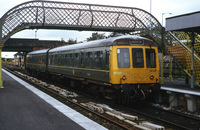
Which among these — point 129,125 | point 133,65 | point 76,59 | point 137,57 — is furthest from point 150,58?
point 76,59

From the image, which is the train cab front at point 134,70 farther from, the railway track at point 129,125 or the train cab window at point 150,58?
the railway track at point 129,125

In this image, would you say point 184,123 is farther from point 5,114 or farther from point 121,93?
point 5,114

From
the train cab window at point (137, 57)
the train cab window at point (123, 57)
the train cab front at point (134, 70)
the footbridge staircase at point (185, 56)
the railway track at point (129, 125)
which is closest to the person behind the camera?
the railway track at point (129, 125)

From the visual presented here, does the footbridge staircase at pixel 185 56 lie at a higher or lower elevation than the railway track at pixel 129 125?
higher

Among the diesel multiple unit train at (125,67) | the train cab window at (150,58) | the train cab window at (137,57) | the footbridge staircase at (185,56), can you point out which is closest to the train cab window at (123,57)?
the diesel multiple unit train at (125,67)

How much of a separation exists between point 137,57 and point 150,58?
2.41 ft

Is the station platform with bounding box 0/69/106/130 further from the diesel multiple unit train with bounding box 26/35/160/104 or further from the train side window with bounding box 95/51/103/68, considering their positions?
the train side window with bounding box 95/51/103/68

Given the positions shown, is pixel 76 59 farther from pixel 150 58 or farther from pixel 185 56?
pixel 185 56

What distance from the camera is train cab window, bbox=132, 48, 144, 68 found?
1195cm

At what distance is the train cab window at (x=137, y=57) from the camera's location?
11945 millimetres

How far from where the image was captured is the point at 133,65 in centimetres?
1189

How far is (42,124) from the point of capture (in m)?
8.16

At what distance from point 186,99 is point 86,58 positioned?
5975 mm

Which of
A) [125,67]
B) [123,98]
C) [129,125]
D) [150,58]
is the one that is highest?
[150,58]
